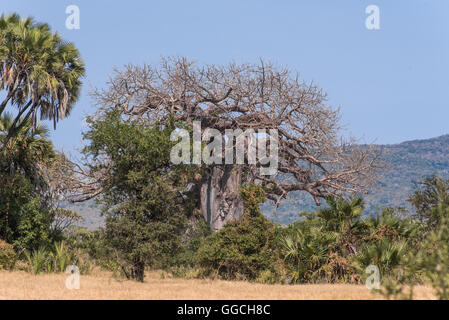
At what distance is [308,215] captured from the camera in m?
27.5

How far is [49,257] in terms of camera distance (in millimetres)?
25125

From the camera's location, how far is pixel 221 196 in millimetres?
32438

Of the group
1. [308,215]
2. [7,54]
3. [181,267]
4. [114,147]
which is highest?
[7,54]

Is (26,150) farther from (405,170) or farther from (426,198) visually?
(405,170)

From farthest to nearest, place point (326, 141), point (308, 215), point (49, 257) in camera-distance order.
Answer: point (326, 141) → point (308, 215) → point (49, 257)

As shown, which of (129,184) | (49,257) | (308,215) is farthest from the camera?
(308,215)

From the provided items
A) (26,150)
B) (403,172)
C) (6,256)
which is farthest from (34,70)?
(403,172)

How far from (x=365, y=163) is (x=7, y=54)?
19363 mm

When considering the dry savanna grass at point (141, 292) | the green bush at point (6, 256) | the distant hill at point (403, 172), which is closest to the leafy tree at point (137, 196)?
the dry savanna grass at point (141, 292)

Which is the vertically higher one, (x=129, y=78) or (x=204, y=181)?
(x=129, y=78)

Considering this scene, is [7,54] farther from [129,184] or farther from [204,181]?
[204,181]

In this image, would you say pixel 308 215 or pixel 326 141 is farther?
pixel 326 141

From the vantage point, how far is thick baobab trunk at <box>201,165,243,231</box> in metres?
32.1
